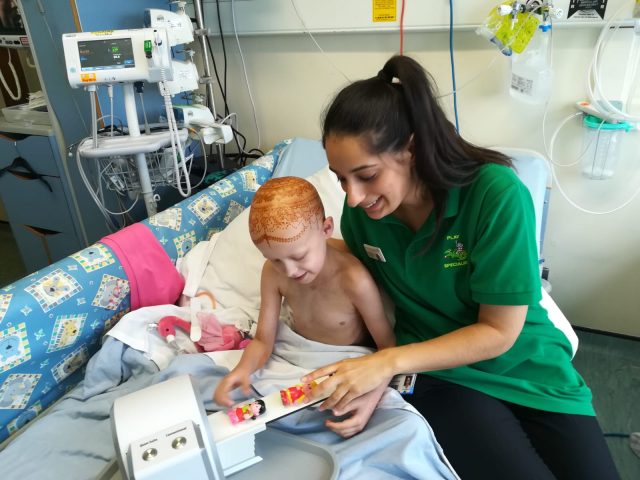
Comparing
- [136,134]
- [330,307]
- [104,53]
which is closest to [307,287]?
[330,307]

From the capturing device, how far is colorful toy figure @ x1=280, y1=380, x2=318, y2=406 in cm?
90

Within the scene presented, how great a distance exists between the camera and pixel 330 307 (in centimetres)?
114

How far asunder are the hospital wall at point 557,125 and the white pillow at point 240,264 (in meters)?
0.64

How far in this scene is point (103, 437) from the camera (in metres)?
1.08

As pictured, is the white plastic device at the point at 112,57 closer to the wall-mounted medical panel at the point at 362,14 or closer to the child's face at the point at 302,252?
the wall-mounted medical panel at the point at 362,14

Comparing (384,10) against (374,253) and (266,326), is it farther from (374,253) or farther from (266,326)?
(266,326)

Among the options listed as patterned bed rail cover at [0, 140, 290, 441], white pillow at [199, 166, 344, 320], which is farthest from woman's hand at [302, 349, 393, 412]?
patterned bed rail cover at [0, 140, 290, 441]

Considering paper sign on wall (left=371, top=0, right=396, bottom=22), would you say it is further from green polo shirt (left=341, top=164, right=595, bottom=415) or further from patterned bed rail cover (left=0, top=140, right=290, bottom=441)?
patterned bed rail cover (left=0, top=140, right=290, bottom=441)

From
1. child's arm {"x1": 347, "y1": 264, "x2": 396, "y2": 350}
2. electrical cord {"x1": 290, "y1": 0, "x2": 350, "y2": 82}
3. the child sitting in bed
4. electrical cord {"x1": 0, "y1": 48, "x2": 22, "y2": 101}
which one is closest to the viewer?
the child sitting in bed

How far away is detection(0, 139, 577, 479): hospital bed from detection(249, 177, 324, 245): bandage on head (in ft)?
1.25

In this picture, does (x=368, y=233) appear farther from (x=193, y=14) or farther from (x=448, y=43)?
(x=193, y=14)

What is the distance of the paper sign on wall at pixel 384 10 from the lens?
182cm

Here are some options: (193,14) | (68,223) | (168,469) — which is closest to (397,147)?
(168,469)

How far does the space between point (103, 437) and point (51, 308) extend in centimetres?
34
